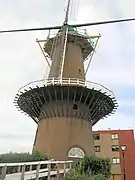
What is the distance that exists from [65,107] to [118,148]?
2842 centimetres

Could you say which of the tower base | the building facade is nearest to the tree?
the tower base

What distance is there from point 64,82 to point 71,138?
4683mm

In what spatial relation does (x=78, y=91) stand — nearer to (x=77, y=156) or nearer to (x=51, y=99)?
(x=51, y=99)

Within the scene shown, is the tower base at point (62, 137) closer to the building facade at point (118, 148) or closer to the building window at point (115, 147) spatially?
the building facade at point (118, 148)

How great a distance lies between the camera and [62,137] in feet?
82.0

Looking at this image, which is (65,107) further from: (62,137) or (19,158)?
(19,158)

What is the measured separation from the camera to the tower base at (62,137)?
2472cm

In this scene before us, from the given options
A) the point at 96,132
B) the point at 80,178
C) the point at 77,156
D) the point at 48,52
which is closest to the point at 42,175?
the point at 80,178

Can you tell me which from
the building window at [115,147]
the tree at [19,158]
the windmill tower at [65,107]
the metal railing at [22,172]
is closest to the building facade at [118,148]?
the building window at [115,147]

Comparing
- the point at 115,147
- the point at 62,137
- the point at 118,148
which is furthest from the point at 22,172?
the point at 118,148

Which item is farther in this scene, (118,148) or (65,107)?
(118,148)

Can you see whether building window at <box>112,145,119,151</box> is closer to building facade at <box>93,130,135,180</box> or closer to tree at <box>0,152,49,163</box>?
building facade at <box>93,130,135,180</box>

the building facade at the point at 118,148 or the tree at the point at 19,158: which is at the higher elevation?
the building facade at the point at 118,148

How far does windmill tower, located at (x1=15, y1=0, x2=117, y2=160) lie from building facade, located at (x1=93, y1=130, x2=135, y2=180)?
76.3ft
